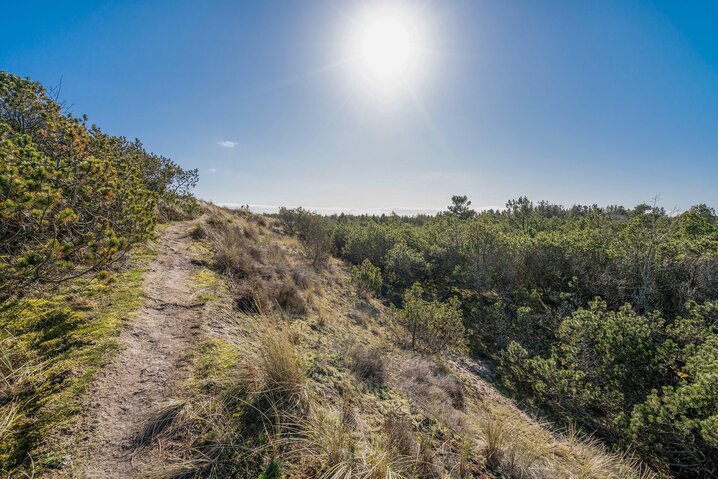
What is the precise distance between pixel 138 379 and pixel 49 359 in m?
0.90

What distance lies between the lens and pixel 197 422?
2.66 meters

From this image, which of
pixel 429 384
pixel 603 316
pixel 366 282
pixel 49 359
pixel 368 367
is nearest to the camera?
pixel 49 359

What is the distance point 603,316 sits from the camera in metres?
7.34

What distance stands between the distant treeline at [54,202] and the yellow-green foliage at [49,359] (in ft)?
1.24

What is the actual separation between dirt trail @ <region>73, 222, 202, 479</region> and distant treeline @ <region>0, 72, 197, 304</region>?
1.06 m

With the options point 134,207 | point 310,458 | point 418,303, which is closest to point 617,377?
point 418,303

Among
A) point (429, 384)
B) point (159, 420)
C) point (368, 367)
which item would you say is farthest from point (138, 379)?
point (429, 384)

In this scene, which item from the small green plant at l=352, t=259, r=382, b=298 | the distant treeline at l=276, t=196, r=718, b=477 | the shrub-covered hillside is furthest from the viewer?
the small green plant at l=352, t=259, r=382, b=298

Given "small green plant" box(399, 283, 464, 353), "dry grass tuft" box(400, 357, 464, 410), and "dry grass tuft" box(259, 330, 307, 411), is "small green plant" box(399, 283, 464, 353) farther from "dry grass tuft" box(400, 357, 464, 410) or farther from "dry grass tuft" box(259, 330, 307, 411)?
"dry grass tuft" box(259, 330, 307, 411)

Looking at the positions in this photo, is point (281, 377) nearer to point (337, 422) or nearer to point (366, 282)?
point (337, 422)

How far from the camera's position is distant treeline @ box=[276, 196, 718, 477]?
5082 mm

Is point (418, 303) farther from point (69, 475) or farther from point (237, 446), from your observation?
point (69, 475)

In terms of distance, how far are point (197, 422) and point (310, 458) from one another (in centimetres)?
118

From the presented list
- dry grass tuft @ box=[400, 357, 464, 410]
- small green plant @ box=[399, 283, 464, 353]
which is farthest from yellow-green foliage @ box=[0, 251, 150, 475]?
small green plant @ box=[399, 283, 464, 353]
